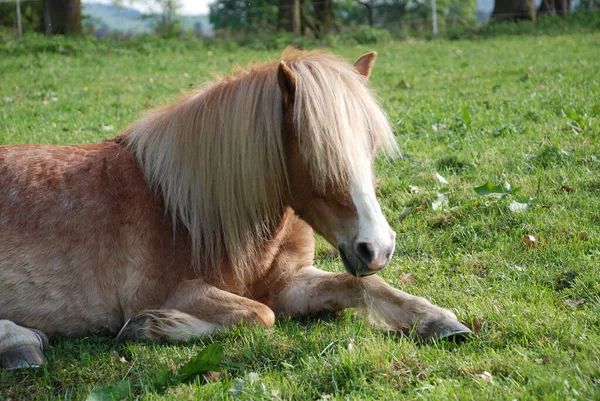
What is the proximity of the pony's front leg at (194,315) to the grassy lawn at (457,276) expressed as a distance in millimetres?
79

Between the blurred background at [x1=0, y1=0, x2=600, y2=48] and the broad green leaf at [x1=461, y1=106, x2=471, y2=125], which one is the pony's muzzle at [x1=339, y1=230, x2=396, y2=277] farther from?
the blurred background at [x1=0, y1=0, x2=600, y2=48]

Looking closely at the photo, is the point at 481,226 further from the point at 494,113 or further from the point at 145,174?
the point at 494,113

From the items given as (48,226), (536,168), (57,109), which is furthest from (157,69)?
(48,226)

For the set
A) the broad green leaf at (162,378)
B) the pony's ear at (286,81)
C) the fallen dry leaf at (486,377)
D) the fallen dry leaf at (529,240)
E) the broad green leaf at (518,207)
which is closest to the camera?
the fallen dry leaf at (486,377)

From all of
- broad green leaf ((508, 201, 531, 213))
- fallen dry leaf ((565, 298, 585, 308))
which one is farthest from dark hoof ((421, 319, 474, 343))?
broad green leaf ((508, 201, 531, 213))

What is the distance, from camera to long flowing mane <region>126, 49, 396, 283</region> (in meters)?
3.39

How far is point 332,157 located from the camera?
10.8ft

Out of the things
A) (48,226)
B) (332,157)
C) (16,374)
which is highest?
(332,157)

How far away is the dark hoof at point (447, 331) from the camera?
322 centimetres

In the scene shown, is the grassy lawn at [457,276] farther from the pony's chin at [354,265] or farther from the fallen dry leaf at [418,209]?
the pony's chin at [354,265]

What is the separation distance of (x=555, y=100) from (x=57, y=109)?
6.57m

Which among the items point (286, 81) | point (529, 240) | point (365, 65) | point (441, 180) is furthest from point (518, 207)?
point (286, 81)

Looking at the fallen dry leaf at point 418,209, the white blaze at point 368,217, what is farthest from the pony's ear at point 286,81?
the fallen dry leaf at point 418,209

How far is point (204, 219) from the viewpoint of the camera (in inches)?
149
